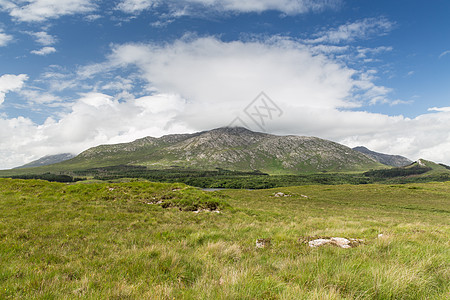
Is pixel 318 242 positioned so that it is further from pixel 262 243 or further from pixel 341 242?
pixel 262 243

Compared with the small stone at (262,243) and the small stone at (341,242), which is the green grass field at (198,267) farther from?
the small stone at (341,242)

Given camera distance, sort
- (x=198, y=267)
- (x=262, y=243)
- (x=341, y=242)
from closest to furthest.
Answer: (x=198, y=267) < (x=341, y=242) < (x=262, y=243)

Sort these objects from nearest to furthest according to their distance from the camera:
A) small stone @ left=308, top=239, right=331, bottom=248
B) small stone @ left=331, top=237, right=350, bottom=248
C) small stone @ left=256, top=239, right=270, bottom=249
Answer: small stone @ left=331, top=237, right=350, bottom=248 → small stone @ left=308, top=239, right=331, bottom=248 → small stone @ left=256, top=239, right=270, bottom=249

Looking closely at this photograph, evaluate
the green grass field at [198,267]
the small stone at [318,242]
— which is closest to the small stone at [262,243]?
the green grass field at [198,267]

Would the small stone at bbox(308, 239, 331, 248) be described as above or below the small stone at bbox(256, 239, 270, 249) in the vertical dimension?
above

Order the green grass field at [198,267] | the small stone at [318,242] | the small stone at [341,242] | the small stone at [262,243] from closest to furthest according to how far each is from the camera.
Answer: the green grass field at [198,267] → the small stone at [341,242] → the small stone at [318,242] → the small stone at [262,243]

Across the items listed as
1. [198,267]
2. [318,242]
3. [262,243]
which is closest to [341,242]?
[318,242]

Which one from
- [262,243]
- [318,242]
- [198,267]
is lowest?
[262,243]

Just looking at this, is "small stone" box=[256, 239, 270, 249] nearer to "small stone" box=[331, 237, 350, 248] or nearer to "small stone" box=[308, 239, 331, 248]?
"small stone" box=[308, 239, 331, 248]

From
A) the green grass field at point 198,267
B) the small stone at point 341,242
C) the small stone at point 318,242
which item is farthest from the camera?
the small stone at point 318,242

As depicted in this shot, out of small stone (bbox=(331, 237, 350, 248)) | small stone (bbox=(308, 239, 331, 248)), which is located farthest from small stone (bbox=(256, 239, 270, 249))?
small stone (bbox=(331, 237, 350, 248))

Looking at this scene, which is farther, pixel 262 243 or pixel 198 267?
pixel 262 243

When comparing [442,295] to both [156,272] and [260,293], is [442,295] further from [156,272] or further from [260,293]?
[156,272]

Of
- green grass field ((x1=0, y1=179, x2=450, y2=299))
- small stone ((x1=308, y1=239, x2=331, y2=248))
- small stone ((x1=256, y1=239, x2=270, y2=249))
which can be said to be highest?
green grass field ((x1=0, y1=179, x2=450, y2=299))
